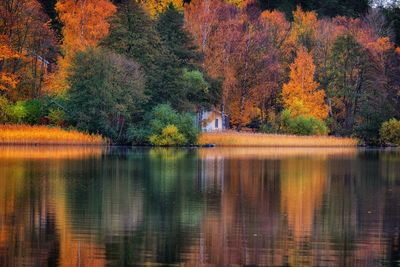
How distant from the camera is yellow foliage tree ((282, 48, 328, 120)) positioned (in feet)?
290

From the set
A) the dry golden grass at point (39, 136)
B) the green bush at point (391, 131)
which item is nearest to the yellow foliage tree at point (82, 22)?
the dry golden grass at point (39, 136)

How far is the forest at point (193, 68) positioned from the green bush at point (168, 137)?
10cm

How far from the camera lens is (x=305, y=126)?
83.6m

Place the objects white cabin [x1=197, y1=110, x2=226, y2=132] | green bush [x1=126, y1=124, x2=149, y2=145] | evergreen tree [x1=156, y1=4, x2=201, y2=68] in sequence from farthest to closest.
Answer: white cabin [x1=197, y1=110, x2=226, y2=132] → evergreen tree [x1=156, y1=4, x2=201, y2=68] → green bush [x1=126, y1=124, x2=149, y2=145]

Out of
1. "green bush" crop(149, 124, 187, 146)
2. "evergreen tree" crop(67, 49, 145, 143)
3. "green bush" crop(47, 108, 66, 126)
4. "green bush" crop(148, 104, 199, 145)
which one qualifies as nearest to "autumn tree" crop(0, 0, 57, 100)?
"green bush" crop(47, 108, 66, 126)

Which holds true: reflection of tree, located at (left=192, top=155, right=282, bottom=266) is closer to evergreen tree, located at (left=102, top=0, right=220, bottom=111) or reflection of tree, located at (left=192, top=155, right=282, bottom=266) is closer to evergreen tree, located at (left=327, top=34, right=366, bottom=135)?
evergreen tree, located at (left=102, top=0, right=220, bottom=111)

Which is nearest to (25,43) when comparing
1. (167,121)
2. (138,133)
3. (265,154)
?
(138,133)

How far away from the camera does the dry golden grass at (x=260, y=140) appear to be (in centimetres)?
7719

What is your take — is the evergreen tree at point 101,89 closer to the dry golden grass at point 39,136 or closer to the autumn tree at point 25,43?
the dry golden grass at point 39,136

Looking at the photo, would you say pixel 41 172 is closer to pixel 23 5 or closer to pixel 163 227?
pixel 163 227

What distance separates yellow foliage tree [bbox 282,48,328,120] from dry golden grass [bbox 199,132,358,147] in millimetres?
6705

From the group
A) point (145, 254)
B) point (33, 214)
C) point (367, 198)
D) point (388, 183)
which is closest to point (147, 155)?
point (388, 183)

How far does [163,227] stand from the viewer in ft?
70.3

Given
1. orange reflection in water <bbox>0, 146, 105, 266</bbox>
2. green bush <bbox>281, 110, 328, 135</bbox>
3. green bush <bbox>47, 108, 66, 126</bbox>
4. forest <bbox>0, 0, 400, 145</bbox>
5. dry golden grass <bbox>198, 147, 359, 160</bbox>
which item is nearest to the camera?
orange reflection in water <bbox>0, 146, 105, 266</bbox>
